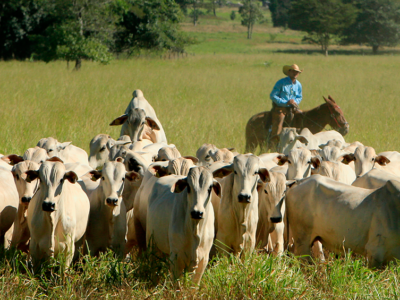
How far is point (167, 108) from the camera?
1727cm

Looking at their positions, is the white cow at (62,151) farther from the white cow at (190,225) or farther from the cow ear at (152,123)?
the white cow at (190,225)

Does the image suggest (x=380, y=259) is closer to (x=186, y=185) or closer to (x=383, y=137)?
(x=186, y=185)

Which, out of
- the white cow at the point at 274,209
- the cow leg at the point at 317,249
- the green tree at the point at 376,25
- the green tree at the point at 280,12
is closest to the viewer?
the white cow at the point at 274,209

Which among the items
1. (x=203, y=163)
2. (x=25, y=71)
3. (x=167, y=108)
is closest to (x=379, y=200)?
(x=203, y=163)

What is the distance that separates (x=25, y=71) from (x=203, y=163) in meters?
19.6

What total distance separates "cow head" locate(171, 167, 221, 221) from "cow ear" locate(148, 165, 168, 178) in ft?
4.92

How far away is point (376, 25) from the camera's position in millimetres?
61062

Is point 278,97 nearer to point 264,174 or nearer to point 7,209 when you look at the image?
point 264,174

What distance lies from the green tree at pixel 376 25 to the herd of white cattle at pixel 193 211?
5663 cm

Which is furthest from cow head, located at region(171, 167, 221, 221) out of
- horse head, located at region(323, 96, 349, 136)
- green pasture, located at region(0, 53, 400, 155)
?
horse head, located at region(323, 96, 349, 136)

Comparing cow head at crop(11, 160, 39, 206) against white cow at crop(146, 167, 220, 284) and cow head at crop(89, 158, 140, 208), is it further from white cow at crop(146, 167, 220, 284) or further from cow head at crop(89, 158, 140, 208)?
white cow at crop(146, 167, 220, 284)

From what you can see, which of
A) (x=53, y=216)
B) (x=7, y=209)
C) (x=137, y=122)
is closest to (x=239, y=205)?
(x=53, y=216)

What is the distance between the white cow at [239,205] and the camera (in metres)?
5.49

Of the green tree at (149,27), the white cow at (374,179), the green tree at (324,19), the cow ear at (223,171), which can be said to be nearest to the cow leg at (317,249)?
the white cow at (374,179)
